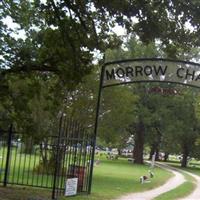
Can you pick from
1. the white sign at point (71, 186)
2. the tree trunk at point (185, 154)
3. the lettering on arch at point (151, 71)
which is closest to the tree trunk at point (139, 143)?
the tree trunk at point (185, 154)

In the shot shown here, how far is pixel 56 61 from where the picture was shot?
1755cm

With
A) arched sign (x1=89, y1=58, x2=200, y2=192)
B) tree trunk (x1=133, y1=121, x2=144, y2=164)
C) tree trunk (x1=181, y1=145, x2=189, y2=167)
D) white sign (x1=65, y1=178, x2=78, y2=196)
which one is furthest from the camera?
tree trunk (x1=181, y1=145, x2=189, y2=167)

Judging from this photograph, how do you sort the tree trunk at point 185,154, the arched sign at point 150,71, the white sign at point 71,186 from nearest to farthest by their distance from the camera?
the white sign at point 71,186 < the arched sign at point 150,71 < the tree trunk at point 185,154

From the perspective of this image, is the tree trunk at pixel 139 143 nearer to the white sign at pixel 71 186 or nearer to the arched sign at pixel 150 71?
the arched sign at pixel 150 71

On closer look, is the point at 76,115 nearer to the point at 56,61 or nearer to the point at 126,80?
the point at 126,80

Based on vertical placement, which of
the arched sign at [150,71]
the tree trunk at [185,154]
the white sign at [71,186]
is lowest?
the white sign at [71,186]

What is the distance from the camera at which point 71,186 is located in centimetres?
1686

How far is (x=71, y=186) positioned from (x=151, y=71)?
19.4 feet

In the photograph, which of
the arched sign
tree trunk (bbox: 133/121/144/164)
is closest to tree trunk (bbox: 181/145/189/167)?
tree trunk (bbox: 133/121/144/164)

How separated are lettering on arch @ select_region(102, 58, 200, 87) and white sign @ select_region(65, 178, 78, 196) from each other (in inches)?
198

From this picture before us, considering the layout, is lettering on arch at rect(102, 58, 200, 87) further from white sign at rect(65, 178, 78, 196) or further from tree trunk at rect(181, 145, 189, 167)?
tree trunk at rect(181, 145, 189, 167)

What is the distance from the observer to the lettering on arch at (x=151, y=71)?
20288mm

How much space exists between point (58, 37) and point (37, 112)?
2596 millimetres

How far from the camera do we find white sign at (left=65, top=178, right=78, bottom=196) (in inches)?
652
